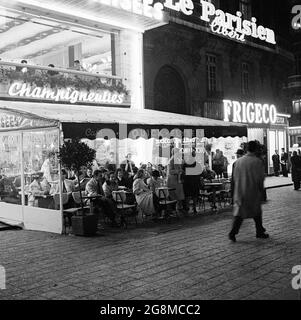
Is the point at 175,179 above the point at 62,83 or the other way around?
the other way around

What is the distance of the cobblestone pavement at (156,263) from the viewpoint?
5.36 metres

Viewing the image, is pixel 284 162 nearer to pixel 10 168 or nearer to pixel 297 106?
pixel 297 106

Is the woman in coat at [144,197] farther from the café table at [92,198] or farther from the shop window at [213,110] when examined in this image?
the shop window at [213,110]

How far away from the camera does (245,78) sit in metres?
23.3

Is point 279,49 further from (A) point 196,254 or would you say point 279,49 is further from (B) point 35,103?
(A) point 196,254

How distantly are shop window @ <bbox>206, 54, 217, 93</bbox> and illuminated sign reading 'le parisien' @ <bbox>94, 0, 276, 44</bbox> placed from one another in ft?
4.45

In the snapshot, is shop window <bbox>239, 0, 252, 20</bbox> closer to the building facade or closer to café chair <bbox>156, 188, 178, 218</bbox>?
the building facade

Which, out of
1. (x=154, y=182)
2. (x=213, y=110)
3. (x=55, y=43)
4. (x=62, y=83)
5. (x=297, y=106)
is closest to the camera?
(x=154, y=182)

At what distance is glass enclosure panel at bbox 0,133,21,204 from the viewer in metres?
11.5

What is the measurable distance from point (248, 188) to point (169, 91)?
11007 mm

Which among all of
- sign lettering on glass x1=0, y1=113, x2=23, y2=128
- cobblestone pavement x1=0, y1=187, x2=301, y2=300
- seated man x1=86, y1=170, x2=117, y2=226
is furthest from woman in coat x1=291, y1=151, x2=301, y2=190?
sign lettering on glass x1=0, y1=113, x2=23, y2=128

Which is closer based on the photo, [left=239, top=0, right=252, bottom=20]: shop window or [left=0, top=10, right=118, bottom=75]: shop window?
[left=0, top=10, right=118, bottom=75]: shop window

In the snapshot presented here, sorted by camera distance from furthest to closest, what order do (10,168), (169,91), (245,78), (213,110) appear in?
(245,78) → (213,110) → (169,91) → (10,168)

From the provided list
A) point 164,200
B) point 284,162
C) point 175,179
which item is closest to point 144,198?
point 164,200
